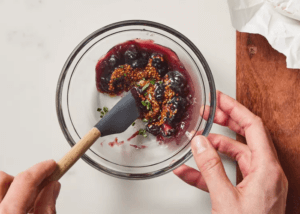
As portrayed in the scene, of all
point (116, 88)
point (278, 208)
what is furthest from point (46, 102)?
point (278, 208)

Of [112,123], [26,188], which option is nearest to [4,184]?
[26,188]

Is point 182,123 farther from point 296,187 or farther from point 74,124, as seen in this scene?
point 296,187

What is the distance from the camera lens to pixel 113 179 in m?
0.89

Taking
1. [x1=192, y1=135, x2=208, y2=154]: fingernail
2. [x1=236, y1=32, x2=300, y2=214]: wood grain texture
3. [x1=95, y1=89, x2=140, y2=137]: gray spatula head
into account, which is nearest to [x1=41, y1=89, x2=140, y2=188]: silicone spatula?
[x1=95, y1=89, x2=140, y2=137]: gray spatula head

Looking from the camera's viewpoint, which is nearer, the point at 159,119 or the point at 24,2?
the point at 159,119

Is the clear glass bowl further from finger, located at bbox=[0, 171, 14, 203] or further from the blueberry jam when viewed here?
finger, located at bbox=[0, 171, 14, 203]

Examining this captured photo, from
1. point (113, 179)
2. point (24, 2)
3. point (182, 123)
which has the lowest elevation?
point (113, 179)

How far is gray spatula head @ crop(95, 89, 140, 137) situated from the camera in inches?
28.9

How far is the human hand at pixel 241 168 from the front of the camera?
0.68 metres

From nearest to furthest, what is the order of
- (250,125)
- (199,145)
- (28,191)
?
(28,191), (199,145), (250,125)

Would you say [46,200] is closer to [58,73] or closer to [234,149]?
[58,73]

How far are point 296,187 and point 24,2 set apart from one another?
1.02 metres

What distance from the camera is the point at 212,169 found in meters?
0.69

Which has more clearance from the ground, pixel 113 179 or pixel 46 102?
pixel 46 102
